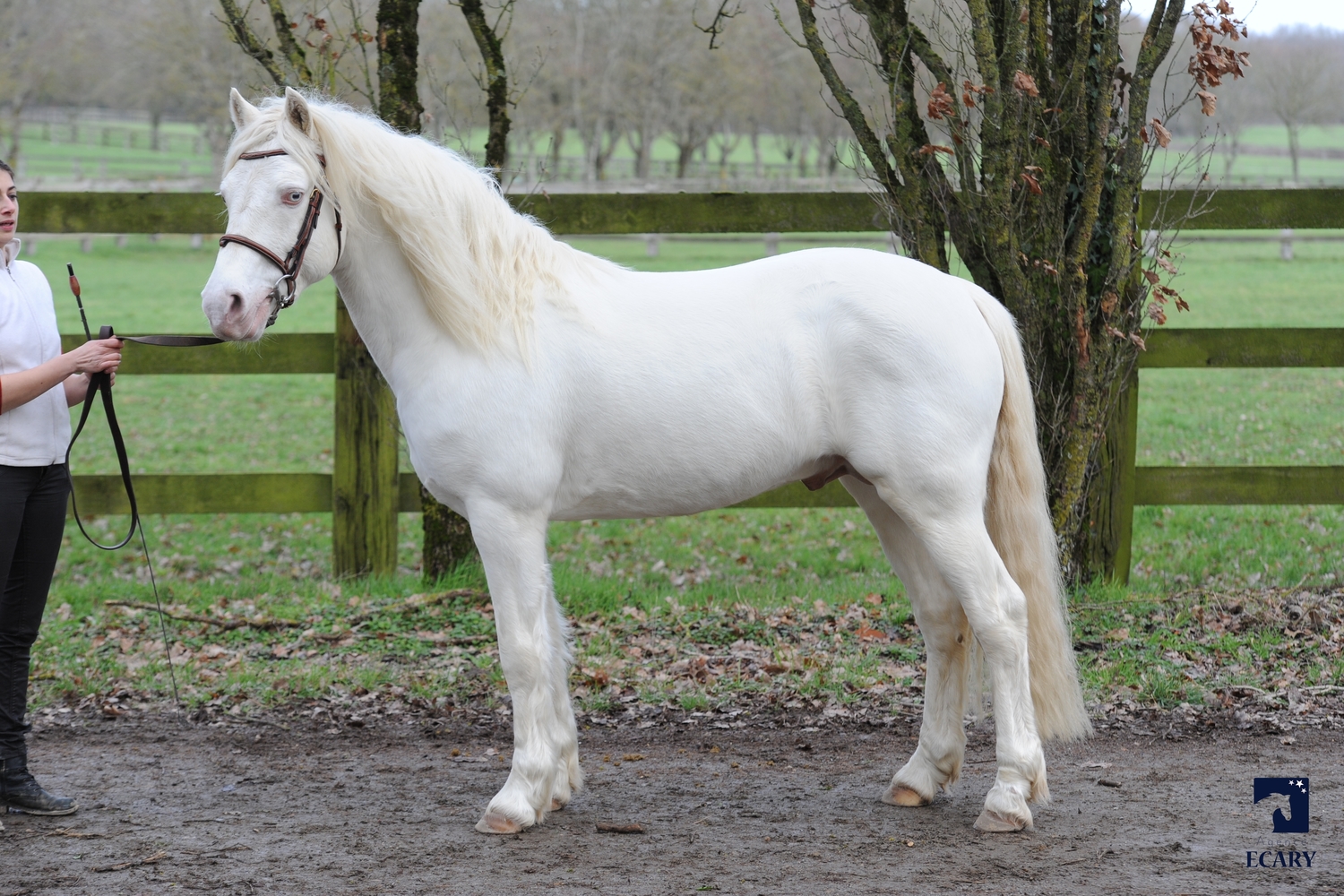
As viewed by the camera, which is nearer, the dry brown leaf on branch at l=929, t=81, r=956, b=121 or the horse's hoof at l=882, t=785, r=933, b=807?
the horse's hoof at l=882, t=785, r=933, b=807

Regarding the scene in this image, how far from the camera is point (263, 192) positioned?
3076 millimetres

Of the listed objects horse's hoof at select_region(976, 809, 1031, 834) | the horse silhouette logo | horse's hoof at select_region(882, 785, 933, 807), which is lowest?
horse's hoof at select_region(882, 785, 933, 807)

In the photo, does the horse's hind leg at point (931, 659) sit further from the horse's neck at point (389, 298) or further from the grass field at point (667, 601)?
the horse's neck at point (389, 298)

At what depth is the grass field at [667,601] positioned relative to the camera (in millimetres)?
4707

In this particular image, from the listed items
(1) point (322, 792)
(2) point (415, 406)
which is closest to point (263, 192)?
(2) point (415, 406)

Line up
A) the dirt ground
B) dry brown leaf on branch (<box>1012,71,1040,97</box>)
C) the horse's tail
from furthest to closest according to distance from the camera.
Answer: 1. dry brown leaf on branch (<box>1012,71,1040,97</box>)
2. the horse's tail
3. the dirt ground

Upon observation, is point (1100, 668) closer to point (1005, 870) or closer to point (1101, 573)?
point (1101, 573)

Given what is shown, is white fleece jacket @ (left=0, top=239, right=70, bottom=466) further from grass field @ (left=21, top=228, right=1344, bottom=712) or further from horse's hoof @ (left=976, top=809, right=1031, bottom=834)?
horse's hoof @ (left=976, top=809, right=1031, bottom=834)

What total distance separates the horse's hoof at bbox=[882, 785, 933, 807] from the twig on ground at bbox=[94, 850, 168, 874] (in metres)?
2.19

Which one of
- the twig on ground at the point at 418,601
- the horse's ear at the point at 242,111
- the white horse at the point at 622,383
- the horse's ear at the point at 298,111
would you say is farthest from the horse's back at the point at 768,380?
the twig on ground at the point at 418,601

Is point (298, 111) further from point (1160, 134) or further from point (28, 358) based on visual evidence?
point (1160, 134)

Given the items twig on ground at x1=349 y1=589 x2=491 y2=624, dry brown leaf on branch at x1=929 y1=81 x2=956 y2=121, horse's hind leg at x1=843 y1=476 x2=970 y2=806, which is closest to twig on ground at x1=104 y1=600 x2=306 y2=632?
twig on ground at x1=349 y1=589 x2=491 y2=624

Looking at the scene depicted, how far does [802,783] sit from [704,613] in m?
1.73

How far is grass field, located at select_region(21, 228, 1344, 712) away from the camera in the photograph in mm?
4707
